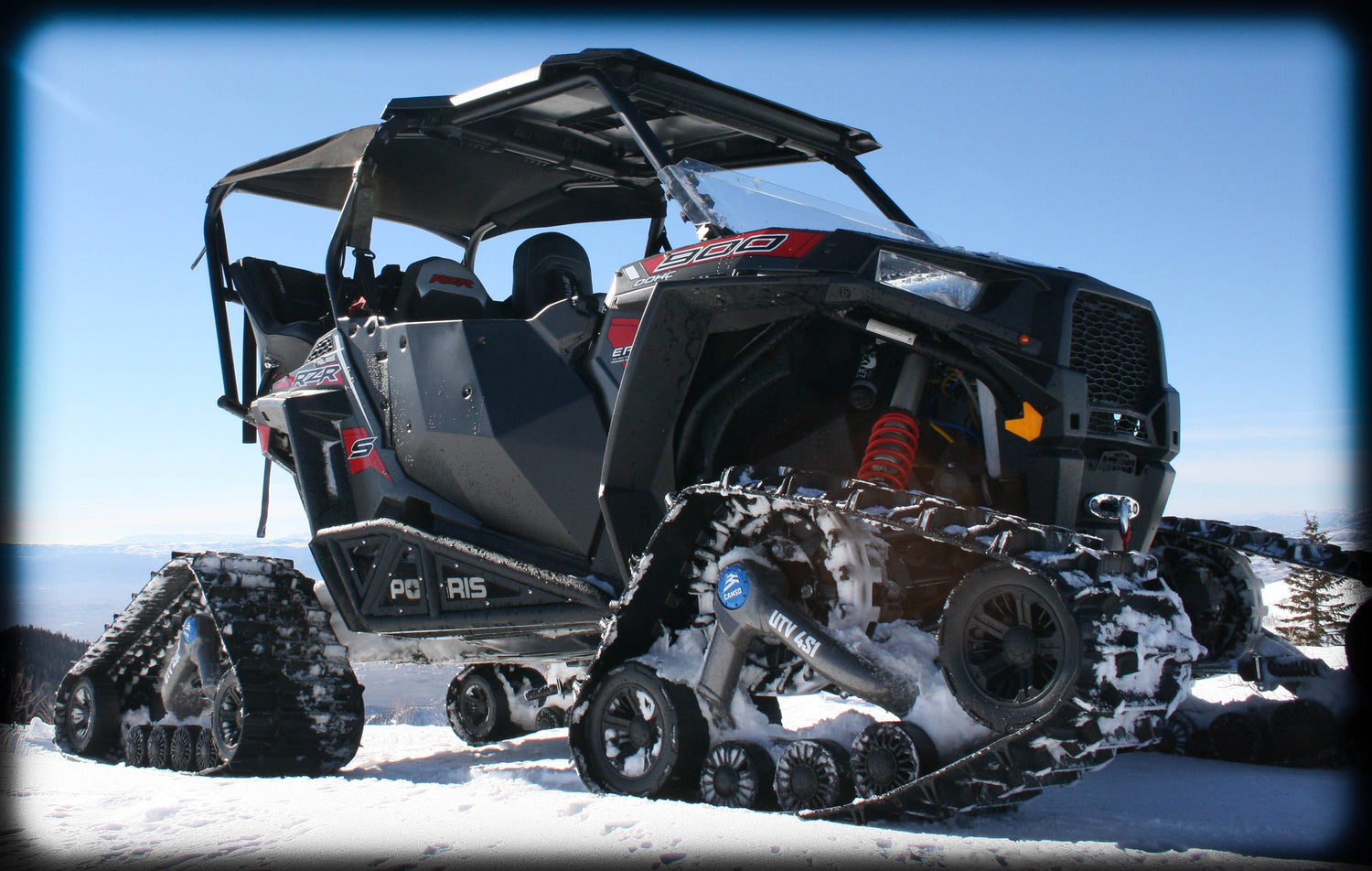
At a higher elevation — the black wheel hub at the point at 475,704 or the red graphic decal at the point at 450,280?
the red graphic decal at the point at 450,280

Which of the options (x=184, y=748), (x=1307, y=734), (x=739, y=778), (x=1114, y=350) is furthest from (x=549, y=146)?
(x=1307, y=734)

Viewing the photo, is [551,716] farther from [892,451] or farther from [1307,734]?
[1307,734]

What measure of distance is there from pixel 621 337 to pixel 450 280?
5.76 feet

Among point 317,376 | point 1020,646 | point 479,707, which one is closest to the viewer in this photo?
point 1020,646

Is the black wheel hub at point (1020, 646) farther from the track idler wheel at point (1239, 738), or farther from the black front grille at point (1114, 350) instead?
the track idler wheel at point (1239, 738)

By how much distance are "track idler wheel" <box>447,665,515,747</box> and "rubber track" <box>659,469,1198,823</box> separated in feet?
13.5

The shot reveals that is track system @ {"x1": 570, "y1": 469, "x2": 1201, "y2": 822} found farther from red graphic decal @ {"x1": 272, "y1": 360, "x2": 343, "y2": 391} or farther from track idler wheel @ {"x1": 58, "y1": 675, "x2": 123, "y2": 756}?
track idler wheel @ {"x1": 58, "y1": 675, "x2": 123, "y2": 756}

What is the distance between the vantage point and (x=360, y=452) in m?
5.57

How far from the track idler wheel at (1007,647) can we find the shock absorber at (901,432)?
56cm

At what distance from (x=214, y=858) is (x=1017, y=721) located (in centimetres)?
220

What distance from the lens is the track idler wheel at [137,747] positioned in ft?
19.5

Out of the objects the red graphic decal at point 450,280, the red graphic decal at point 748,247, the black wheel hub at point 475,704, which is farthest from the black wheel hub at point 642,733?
the black wheel hub at point 475,704

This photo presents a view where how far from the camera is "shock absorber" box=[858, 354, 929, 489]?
10.9 feet

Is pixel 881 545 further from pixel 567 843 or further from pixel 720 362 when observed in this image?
pixel 567 843
